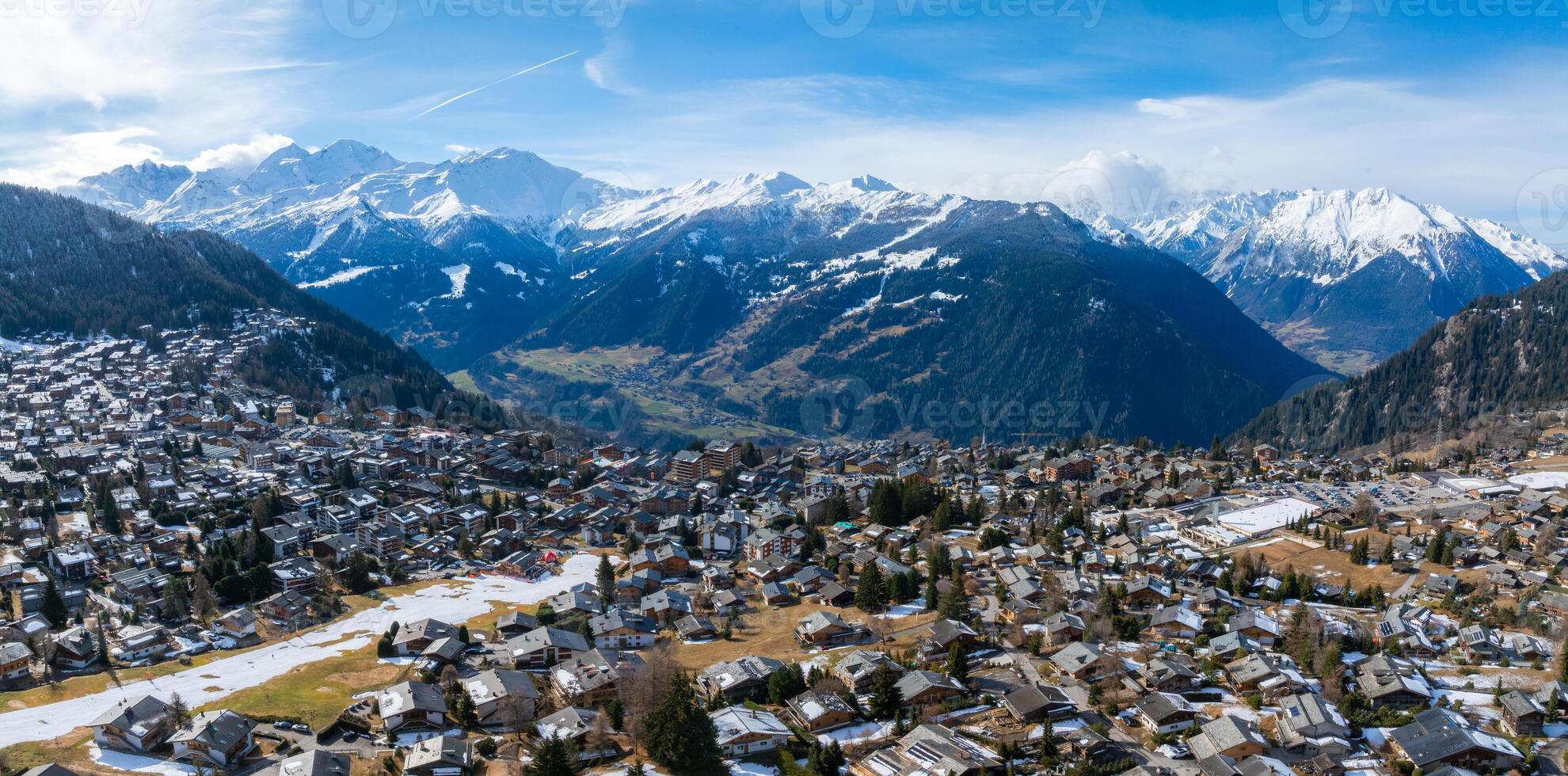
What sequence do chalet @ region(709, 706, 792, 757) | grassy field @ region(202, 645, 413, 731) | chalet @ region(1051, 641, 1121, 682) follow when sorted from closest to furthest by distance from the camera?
chalet @ region(709, 706, 792, 757) < grassy field @ region(202, 645, 413, 731) < chalet @ region(1051, 641, 1121, 682)

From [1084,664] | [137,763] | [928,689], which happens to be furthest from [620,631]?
[1084,664]

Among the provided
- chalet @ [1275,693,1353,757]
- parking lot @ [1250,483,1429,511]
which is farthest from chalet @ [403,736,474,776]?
parking lot @ [1250,483,1429,511]

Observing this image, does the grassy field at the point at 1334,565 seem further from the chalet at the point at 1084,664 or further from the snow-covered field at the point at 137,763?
the snow-covered field at the point at 137,763

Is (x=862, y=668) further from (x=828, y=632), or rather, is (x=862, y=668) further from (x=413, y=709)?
(x=413, y=709)

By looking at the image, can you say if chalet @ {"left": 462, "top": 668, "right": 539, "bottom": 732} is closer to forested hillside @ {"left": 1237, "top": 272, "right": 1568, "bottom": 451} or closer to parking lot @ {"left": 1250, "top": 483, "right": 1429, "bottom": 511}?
parking lot @ {"left": 1250, "top": 483, "right": 1429, "bottom": 511}

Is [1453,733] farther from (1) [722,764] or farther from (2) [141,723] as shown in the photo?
(2) [141,723]

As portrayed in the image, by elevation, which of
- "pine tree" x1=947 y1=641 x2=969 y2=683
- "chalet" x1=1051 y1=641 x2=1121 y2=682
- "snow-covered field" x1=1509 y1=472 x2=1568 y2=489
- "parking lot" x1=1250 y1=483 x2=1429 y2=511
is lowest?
"parking lot" x1=1250 y1=483 x2=1429 y2=511

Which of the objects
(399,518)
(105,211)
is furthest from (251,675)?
(105,211)
